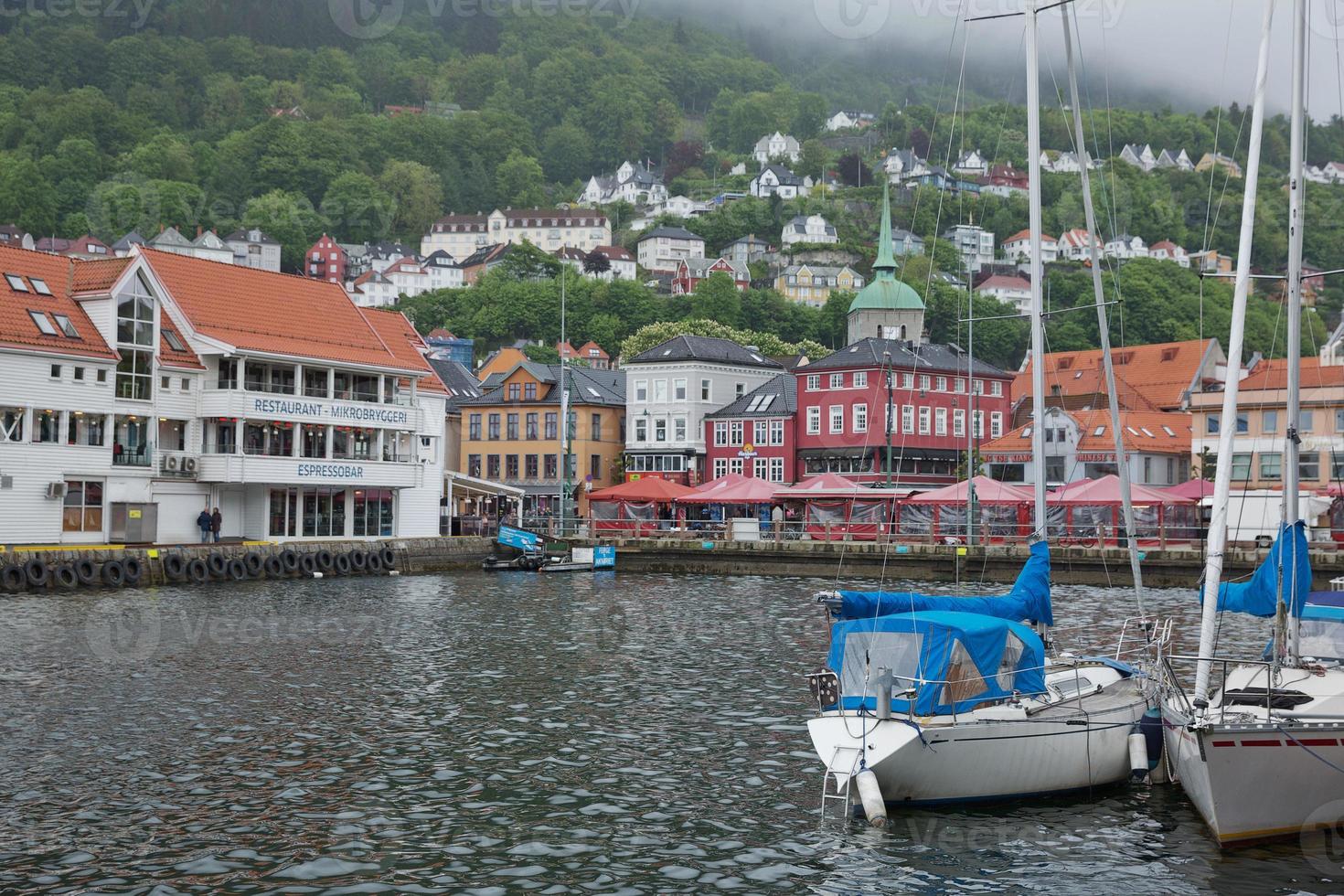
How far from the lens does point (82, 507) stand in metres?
57.9

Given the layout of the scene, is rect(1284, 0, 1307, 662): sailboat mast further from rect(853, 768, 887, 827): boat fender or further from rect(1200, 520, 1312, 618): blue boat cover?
rect(853, 768, 887, 827): boat fender

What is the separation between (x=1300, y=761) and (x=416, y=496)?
5984 cm

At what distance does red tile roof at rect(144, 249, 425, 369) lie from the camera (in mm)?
65188

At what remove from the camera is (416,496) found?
73500mm

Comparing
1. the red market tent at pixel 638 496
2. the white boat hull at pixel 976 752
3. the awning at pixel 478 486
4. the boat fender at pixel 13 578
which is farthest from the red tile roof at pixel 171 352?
the white boat hull at pixel 976 752

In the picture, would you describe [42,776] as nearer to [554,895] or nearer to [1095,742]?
[554,895]

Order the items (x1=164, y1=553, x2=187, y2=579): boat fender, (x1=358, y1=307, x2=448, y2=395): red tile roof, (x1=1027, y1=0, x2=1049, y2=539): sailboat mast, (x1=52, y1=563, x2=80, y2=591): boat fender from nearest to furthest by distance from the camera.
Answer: (x1=1027, y1=0, x2=1049, y2=539): sailboat mast
(x1=52, y1=563, x2=80, y2=591): boat fender
(x1=164, y1=553, x2=187, y2=579): boat fender
(x1=358, y1=307, x2=448, y2=395): red tile roof

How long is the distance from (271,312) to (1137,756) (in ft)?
186

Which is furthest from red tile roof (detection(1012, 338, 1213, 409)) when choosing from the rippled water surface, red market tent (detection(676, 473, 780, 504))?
the rippled water surface

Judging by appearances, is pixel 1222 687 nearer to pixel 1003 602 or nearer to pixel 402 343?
pixel 1003 602

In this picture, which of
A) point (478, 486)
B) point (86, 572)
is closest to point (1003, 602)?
point (86, 572)

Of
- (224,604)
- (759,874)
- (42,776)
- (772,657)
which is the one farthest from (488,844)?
(224,604)

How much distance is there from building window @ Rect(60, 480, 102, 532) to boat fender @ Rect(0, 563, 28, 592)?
700cm


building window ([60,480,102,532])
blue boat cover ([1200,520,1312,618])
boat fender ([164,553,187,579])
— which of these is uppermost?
building window ([60,480,102,532])
